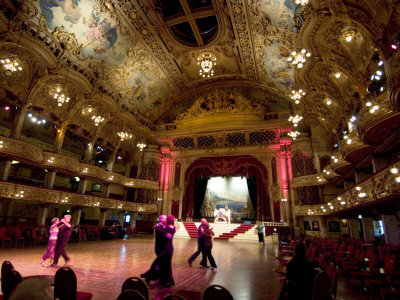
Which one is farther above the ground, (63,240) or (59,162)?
(59,162)

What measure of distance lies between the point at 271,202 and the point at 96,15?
20.3 metres

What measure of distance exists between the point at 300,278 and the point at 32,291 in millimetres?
3244

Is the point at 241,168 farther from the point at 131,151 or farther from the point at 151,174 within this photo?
the point at 131,151

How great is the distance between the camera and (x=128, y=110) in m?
22.8

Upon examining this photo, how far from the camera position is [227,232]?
67.6ft

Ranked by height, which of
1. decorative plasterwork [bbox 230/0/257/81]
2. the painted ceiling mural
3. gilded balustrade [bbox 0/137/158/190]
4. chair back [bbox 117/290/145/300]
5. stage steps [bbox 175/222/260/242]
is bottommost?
stage steps [bbox 175/222/260/242]

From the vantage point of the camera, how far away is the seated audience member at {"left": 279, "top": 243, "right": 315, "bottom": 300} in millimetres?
3301

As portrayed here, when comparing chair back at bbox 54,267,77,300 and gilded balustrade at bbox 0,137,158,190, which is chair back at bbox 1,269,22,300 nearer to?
chair back at bbox 54,267,77,300

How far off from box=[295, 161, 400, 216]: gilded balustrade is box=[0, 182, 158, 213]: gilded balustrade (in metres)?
17.0

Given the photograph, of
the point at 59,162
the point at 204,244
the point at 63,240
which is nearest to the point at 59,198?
the point at 59,162

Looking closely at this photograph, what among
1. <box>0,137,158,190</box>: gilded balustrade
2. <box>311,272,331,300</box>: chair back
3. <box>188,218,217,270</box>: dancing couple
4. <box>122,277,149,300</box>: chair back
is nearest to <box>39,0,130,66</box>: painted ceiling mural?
<box>0,137,158,190</box>: gilded balustrade

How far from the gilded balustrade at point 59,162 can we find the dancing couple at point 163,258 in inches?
492

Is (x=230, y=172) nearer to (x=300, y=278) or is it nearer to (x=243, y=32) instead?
(x=243, y=32)

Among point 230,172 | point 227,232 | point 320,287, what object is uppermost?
point 230,172
